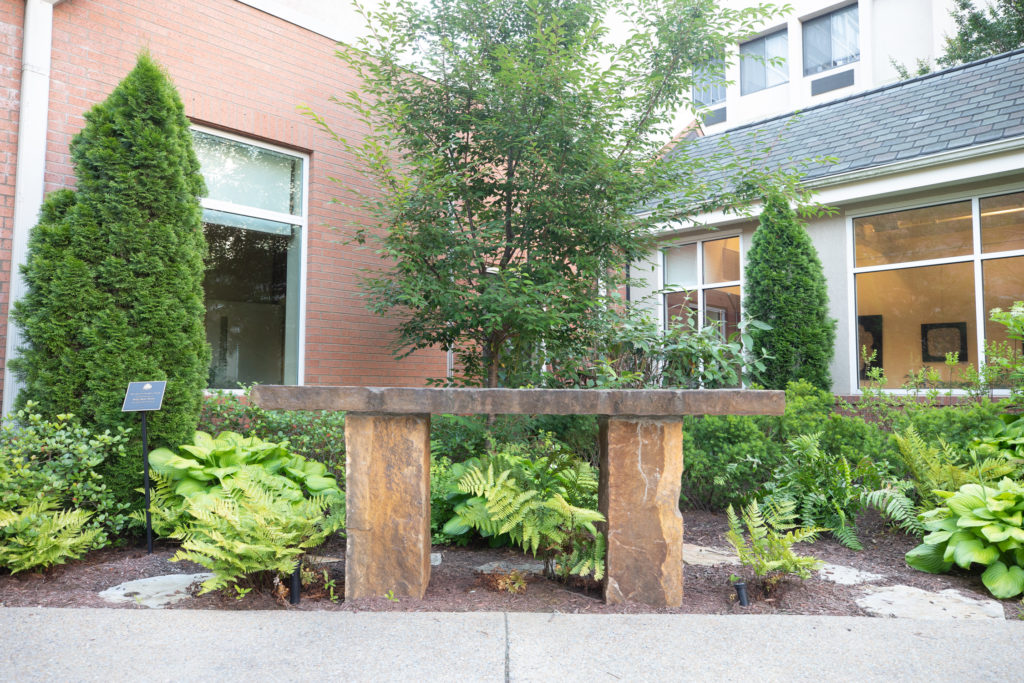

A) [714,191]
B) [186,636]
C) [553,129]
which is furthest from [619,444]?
[714,191]

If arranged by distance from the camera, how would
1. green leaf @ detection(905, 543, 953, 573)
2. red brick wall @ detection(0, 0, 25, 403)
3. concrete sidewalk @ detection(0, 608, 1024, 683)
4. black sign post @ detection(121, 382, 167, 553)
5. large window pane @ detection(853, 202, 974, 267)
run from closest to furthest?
concrete sidewalk @ detection(0, 608, 1024, 683) → green leaf @ detection(905, 543, 953, 573) → black sign post @ detection(121, 382, 167, 553) → red brick wall @ detection(0, 0, 25, 403) → large window pane @ detection(853, 202, 974, 267)

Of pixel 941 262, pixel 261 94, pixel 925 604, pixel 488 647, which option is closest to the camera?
pixel 488 647

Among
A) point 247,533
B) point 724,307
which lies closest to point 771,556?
point 247,533

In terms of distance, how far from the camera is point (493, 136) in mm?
5102

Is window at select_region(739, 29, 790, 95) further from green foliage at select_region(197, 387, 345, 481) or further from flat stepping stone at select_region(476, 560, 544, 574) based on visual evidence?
flat stepping stone at select_region(476, 560, 544, 574)

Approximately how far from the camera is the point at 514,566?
3.34m

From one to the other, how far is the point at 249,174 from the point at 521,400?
14.6ft

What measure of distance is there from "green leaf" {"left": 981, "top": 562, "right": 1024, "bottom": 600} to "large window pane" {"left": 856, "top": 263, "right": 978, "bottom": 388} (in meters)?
5.07

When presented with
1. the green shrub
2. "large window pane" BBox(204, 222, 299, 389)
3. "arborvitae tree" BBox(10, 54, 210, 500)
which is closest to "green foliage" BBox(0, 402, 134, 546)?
"arborvitae tree" BBox(10, 54, 210, 500)

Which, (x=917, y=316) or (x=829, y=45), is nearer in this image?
(x=917, y=316)

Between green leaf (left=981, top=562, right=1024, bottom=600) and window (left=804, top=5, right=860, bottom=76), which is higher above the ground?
window (left=804, top=5, right=860, bottom=76)

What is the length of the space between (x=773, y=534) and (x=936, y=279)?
21.4 feet

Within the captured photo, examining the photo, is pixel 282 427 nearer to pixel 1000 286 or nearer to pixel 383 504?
pixel 383 504

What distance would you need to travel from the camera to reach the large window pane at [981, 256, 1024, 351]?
7176mm
